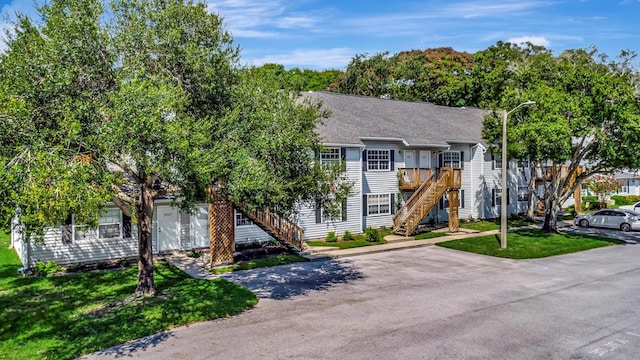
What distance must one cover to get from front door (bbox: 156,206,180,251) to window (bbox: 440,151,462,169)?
18747 mm

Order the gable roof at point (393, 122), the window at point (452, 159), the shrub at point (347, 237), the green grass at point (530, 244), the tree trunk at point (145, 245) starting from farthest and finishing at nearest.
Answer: the window at point (452, 159) < the gable roof at point (393, 122) < the shrub at point (347, 237) < the green grass at point (530, 244) < the tree trunk at point (145, 245)

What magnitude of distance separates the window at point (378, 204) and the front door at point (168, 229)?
12.0m

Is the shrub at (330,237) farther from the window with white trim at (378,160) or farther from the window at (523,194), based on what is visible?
the window at (523,194)

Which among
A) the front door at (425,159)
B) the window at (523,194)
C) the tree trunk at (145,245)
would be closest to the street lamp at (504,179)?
the front door at (425,159)

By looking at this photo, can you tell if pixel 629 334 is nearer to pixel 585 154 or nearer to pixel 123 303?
pixel 123 303

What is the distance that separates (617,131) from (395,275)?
14629mm

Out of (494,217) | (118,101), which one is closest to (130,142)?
(118,101)

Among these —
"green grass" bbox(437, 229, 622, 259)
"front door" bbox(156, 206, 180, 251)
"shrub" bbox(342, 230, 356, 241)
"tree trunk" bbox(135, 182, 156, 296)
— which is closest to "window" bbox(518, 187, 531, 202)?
"green grass" bbox(437, 229, 622, 259)

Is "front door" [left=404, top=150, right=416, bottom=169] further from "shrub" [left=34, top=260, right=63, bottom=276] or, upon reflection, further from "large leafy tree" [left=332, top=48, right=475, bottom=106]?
"large leafy tree" [left=332, top=48, right=475, bottom=106]

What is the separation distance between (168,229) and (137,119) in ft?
41.3

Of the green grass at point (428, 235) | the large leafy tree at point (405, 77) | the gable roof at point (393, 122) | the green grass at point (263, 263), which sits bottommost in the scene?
the green grass at point (263, 263)

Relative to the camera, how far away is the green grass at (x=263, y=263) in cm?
1920

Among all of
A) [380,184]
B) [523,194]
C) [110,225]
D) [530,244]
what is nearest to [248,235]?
[110,225]

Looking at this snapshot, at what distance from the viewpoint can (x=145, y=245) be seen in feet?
49.3
